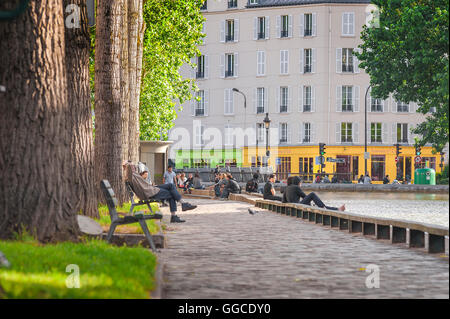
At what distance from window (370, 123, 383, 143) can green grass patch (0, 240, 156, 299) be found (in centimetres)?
7078

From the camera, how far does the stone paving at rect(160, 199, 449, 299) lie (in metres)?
8.09

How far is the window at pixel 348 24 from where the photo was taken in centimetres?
8125

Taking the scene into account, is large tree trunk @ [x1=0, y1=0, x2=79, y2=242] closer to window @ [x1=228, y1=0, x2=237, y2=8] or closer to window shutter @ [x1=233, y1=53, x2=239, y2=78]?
window shutter @ [x1=233, y1=53, x2=239, y2=78]

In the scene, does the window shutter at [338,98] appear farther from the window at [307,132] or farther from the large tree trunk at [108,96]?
the large tree trunk at [108,96]

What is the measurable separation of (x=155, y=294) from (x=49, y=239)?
11.8 ft

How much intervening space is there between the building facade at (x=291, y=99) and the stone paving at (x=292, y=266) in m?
62.3

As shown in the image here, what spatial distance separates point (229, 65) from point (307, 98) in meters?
8.59

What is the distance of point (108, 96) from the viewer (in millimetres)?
19641

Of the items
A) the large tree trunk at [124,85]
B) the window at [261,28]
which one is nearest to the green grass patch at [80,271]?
the large tree trunk at [124,85]

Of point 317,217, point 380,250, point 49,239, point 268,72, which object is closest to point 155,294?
point 49,239

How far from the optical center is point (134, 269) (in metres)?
8.61
